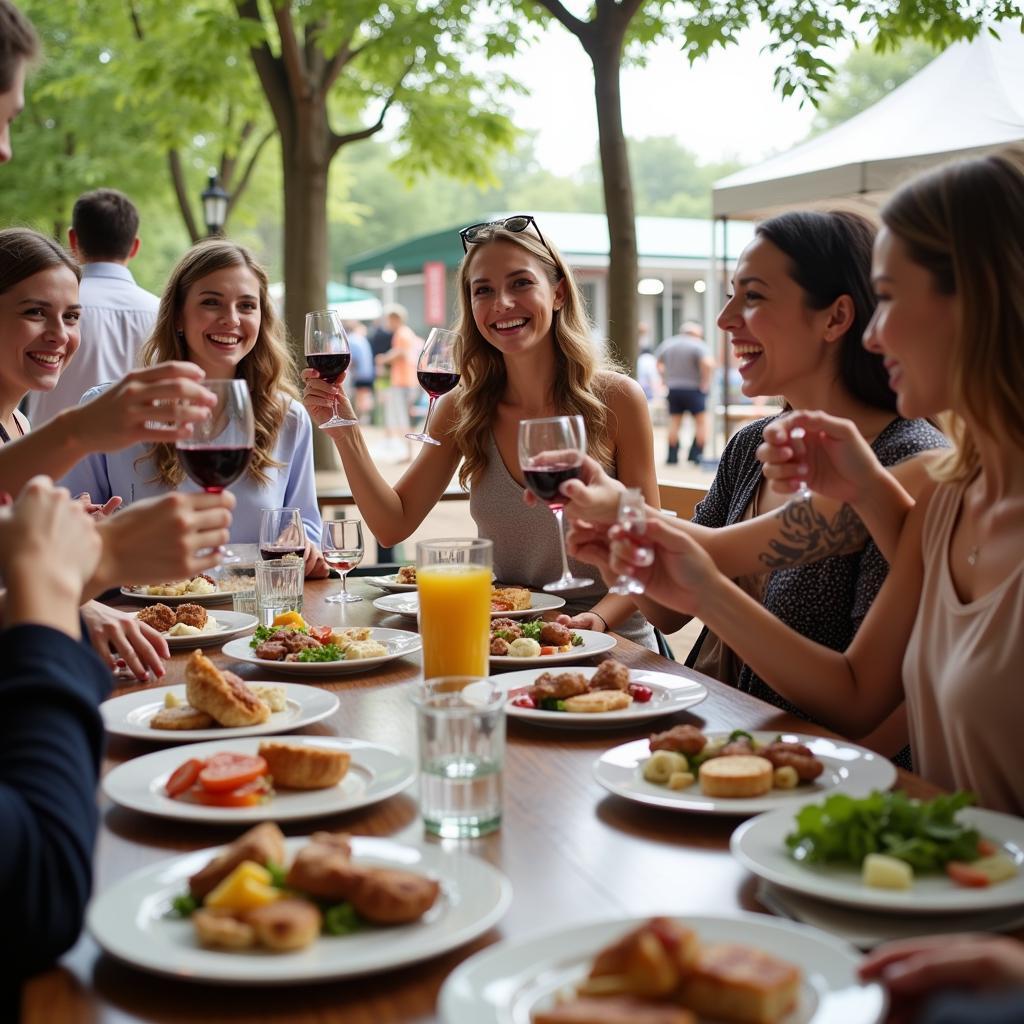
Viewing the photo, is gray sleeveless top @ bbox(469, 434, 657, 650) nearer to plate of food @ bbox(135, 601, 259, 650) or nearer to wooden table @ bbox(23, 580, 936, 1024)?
plate of food @ bbox(135, 601, 259, 650)

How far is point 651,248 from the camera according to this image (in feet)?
77.4

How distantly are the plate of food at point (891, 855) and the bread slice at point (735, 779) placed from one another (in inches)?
6.1

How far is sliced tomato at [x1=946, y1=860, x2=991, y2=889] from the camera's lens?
129 cm

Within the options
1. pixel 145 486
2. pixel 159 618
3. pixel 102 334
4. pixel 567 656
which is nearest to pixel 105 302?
pixel 102 334

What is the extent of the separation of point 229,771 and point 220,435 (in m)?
0.55

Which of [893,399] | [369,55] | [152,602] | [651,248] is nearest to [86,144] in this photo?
[369,55]

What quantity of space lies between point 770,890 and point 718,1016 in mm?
346

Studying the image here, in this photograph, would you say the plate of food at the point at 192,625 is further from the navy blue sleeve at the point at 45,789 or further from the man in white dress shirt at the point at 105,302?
the man in white dress shirt at the point at 105,302

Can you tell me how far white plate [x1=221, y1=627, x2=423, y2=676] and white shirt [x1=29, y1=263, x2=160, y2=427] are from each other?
3541 mm

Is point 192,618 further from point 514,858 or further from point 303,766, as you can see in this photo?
point 514,858

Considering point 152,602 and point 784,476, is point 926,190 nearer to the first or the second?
point 784,476

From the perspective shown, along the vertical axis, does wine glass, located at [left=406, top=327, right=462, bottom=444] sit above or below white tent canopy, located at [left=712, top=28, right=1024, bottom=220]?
below

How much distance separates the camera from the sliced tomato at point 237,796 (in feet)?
5.23

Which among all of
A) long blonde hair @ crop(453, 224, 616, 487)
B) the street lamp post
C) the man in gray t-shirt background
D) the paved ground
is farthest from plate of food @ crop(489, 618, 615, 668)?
the man in gray t-shirt background
